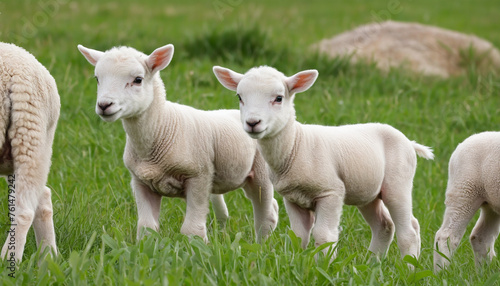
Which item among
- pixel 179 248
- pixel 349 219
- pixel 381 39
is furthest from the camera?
pixel 381 39

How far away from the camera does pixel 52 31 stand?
11.6 meters

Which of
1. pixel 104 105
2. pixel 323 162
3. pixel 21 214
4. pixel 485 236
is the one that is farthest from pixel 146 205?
pixel 485 236

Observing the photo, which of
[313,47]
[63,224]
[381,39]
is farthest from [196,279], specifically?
[381,39]

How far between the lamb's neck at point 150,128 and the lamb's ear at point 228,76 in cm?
44

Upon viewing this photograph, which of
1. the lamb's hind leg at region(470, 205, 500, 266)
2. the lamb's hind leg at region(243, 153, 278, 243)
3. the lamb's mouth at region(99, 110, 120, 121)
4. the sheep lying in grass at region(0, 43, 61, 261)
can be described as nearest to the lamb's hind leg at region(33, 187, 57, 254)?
the sheep lying in grass at region(0, 43, 61, 261)

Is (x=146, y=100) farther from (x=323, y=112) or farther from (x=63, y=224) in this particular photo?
(x=323, y=112)

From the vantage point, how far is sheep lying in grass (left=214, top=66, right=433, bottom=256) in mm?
4746

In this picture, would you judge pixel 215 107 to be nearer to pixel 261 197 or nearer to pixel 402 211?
pixel 261 197

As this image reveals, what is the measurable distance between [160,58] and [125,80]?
34cm

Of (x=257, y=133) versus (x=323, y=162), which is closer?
(x=257, y=133)

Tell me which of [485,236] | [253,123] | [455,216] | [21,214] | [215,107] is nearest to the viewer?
[21,214]

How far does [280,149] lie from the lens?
4.91 meters

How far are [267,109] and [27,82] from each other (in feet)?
4.87

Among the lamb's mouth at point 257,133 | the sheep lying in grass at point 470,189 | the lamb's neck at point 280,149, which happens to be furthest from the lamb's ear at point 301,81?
the sheep lying in grass at point 470,189
